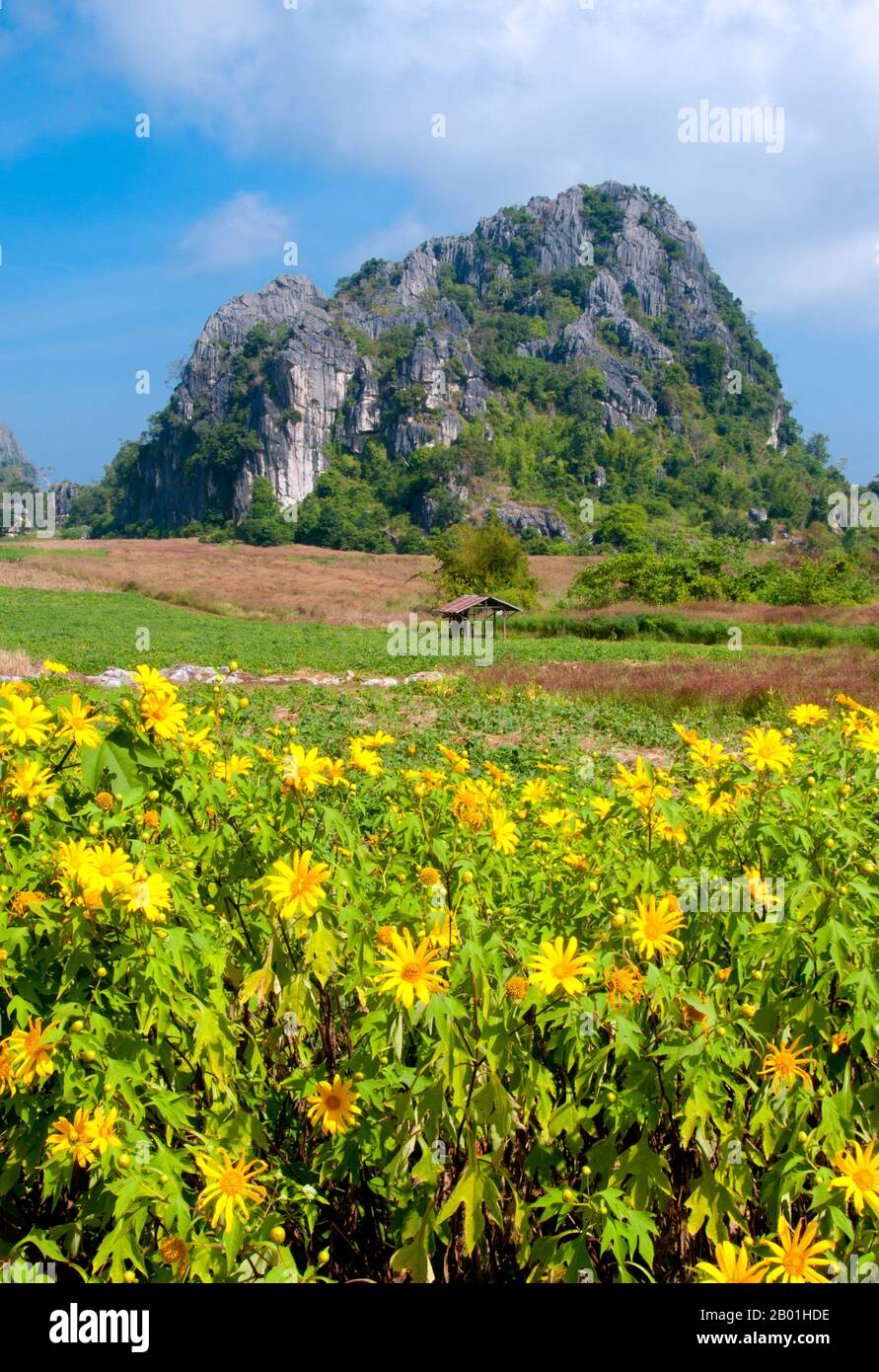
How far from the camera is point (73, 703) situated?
1772mm

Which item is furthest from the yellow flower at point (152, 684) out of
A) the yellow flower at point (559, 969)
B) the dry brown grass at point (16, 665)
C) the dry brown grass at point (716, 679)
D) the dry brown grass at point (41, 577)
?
the dry brown grass at point (41, 577)

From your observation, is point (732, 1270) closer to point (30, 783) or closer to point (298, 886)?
point (298, 886)

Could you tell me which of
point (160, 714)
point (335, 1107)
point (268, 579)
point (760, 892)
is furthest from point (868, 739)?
point (268, 579)

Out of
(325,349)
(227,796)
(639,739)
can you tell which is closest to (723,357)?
(325,349)

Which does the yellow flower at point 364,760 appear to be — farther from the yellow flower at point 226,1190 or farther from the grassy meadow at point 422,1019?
the yellow flower at point 226,1190

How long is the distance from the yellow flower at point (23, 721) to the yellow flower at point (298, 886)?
57 cm

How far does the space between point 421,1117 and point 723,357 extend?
479ft

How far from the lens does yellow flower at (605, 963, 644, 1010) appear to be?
56.4 inches

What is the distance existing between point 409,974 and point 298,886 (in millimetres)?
258

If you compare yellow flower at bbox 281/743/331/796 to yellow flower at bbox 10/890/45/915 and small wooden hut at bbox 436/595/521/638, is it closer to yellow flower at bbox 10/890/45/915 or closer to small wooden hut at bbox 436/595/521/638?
yellow flower at bbox 10/890/45/915

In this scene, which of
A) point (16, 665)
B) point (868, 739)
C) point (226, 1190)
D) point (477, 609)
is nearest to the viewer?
point (226, 1190)

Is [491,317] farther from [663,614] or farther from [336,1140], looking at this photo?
[336,1140]

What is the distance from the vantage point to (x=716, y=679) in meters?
14.4

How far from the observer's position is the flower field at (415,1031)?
1356mm
